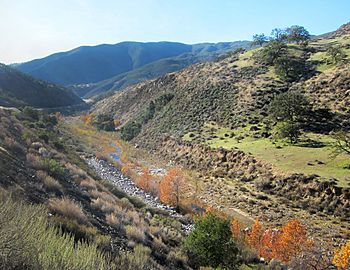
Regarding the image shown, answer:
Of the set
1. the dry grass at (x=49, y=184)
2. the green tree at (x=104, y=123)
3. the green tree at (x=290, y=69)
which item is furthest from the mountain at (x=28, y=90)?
the dry grass at (x=49, y=184)

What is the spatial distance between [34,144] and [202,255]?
17432 mm

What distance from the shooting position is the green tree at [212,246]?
14.9m

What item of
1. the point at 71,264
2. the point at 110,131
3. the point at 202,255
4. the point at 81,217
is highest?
the point at 71,264

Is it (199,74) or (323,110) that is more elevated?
(199,74)

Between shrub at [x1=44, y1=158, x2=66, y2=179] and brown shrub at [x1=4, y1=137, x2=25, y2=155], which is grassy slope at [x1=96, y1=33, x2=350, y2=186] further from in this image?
brown shrub at [x1=4, y1=137, x2=25, y2=155]

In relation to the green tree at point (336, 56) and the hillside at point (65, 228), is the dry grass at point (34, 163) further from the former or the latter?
the green tree at point (336, 56)

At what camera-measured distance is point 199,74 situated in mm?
85688

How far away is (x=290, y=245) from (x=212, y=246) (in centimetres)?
802

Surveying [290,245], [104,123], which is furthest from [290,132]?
[104,123]

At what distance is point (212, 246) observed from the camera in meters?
15.1

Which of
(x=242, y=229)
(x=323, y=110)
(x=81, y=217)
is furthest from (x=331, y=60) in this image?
(x=81, y=217)

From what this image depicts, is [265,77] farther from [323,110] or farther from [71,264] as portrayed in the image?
[71,264]

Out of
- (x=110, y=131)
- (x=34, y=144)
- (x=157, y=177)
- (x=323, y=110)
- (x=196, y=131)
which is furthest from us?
(x=110, y=131)

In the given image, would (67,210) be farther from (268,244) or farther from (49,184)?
(268,244)
